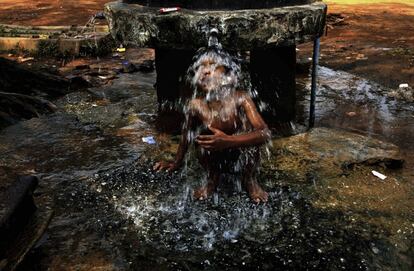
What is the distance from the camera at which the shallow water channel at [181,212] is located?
255 centimetres

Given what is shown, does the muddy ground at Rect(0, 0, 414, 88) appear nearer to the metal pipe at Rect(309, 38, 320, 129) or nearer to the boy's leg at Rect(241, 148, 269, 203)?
the metal pipe at Rect(309, 38, 320, 129)

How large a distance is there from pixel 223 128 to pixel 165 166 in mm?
695

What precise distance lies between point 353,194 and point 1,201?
2.30 m

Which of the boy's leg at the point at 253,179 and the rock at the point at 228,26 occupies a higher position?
the rock at the point at 228,26

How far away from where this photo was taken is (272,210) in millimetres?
3037

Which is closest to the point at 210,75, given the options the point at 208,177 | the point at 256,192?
the point at 208,177

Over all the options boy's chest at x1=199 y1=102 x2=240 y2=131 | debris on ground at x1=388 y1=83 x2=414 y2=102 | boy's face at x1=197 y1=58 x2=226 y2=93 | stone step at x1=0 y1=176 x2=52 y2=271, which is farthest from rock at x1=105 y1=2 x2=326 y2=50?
debris on ground at x1=388 y1=83 x2=414 y2=102

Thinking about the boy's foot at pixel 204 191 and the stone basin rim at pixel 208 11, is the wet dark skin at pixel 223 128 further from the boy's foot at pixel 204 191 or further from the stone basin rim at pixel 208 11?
the stone basin rim at pixel 208 11

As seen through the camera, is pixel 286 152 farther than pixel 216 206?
Yes

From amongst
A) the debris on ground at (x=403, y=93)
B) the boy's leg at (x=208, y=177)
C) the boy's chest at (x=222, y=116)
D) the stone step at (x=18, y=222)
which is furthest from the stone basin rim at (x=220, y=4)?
the debris on ground at (x=403, y=93)

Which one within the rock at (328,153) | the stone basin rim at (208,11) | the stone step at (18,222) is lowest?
the rock at (328,153)

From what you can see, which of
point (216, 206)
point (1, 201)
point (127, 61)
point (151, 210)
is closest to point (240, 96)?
point (216, 206)

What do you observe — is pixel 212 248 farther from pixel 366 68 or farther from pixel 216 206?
pixel 366 68

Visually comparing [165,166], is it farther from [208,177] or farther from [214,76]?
[214,76]
